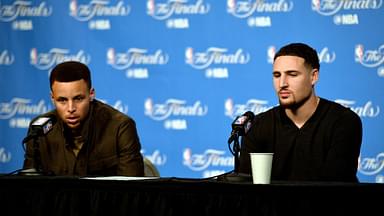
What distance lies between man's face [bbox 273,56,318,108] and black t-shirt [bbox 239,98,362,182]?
92 millimetres

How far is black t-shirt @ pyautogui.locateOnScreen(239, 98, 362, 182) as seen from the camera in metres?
3.46

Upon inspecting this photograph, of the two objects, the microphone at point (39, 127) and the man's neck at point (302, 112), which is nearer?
the microphone at point (39, 127)

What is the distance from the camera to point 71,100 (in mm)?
3896

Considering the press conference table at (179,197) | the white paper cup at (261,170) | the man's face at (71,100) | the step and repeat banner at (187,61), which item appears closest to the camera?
the press conference table at (179,197)

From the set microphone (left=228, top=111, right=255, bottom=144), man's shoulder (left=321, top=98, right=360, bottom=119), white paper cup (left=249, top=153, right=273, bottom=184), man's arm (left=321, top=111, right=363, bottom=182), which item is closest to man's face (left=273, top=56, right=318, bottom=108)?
man's shoulder (left=321, top=98, right=360, bottom=119)

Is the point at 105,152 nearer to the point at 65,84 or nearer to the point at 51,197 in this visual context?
the point at 65,84

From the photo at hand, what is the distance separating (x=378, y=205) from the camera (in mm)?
2623

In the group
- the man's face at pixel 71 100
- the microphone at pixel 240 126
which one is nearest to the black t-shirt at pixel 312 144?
the microphone at pixel 240 126

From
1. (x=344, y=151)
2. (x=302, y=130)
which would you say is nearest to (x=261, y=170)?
(x=344, y=151)

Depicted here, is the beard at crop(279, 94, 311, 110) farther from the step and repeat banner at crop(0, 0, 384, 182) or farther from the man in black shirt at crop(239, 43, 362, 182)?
the step and repeat banner at crop(0, 0, 384, 182)

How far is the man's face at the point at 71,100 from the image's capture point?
3.89 metres

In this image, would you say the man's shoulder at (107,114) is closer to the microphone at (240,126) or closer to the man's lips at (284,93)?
the man's lips at (284,93)

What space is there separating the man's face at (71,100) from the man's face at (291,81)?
100 cm

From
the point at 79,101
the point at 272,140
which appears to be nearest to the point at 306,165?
Answer: the point at 272,140
